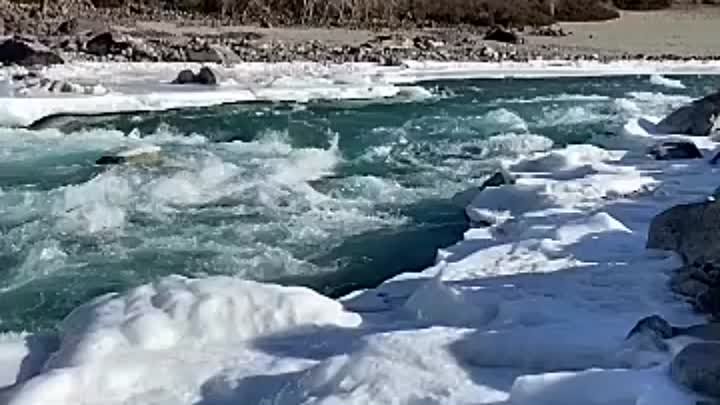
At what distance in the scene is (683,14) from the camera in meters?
33.5

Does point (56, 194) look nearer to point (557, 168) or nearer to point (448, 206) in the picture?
point (448, 206)

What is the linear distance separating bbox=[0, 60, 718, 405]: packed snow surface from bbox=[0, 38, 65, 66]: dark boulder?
38.2 ft

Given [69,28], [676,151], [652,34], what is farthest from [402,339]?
[652,34]

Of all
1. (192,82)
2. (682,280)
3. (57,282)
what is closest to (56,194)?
(57,282)

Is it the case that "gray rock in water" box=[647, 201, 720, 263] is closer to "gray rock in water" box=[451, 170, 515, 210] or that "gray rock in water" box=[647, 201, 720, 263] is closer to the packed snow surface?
the packed snow surface

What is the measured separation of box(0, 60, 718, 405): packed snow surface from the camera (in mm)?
4285

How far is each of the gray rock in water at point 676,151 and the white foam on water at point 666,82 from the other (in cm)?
747

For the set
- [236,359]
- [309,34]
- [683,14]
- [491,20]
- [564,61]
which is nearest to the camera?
[236,359]

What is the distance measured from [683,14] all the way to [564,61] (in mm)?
14333

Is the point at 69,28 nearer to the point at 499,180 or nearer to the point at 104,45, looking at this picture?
the point at 104,45

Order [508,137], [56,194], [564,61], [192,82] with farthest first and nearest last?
[564,61], [192,82], [508,137], [56,194]

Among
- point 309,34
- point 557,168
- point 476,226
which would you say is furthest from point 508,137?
point 309,34

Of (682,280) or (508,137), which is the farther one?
(508,137)

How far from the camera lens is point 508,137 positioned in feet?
39.6
